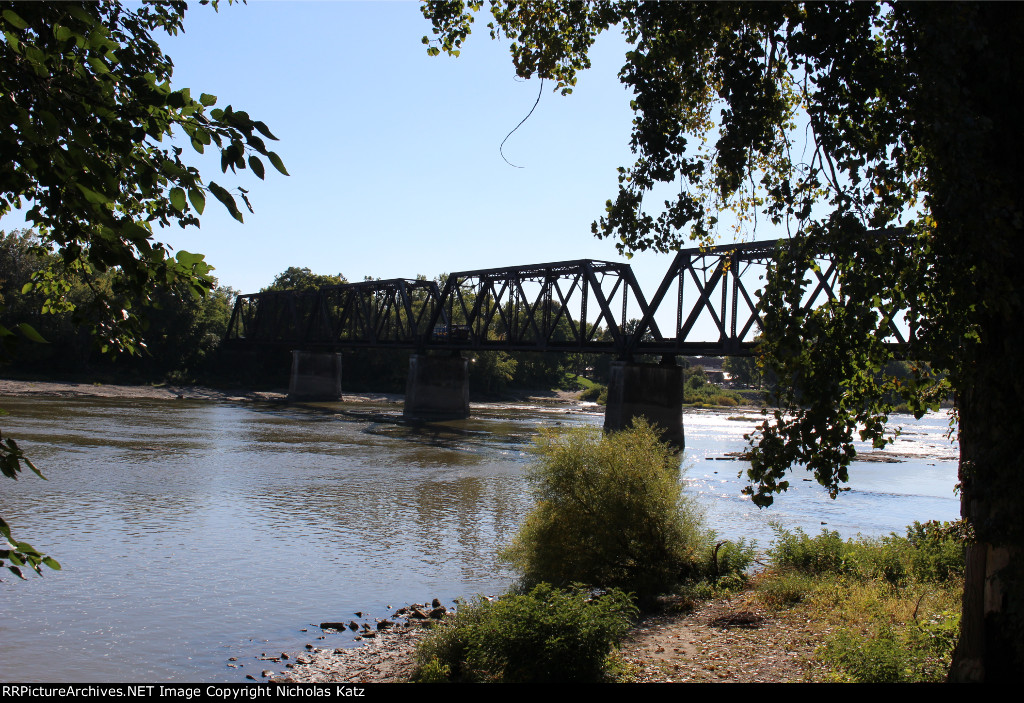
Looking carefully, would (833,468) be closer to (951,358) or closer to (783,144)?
(951,358)

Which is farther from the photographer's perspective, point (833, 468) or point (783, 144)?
point (783, 144)

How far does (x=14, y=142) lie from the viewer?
328cm

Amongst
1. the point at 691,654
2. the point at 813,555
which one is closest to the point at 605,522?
the point at 691,654

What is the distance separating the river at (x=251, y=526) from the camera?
10.8 meters

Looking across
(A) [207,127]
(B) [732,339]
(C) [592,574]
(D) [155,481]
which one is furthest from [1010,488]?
(B) [732,339]

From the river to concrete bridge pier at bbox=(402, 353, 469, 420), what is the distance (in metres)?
19.7

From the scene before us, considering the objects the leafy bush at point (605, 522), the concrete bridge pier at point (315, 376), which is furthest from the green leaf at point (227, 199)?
the concrete bridge pier at point (315, 376)

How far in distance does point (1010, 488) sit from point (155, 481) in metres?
24.6

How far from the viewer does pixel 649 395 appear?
1710 inches

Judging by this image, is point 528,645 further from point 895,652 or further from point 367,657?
point 895,652

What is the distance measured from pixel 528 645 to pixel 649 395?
117 ft

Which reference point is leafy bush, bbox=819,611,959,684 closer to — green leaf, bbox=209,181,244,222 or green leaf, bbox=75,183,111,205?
green leaf, bbox=209,181,244,222

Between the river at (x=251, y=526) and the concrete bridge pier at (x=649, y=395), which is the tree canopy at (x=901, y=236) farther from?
the concrete bridge pier at (x=649, y=395)

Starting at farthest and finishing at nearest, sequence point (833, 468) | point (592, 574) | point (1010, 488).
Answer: point (592, 574), point (833, 468), point (1010, 488)
